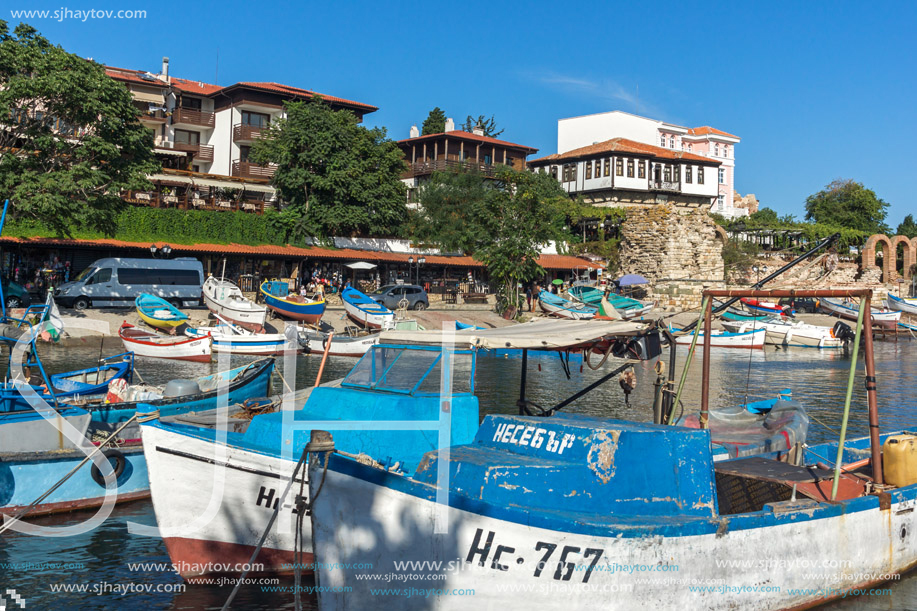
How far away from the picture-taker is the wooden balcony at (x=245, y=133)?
49062mm

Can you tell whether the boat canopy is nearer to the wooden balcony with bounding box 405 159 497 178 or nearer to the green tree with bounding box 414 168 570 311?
the green tree with bounding box 414 168 570 311

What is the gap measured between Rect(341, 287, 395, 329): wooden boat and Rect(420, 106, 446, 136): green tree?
37.1 meters

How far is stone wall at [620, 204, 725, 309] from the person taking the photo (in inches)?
1991

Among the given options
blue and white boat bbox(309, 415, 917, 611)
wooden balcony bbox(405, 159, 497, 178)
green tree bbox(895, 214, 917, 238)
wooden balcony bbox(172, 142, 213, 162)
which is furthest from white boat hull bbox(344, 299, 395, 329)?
green tree bbox(895, 214, 917, 238)

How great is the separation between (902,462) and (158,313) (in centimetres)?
2740

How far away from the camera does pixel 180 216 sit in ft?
128

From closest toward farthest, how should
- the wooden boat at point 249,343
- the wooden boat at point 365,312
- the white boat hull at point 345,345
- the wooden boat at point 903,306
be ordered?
the wooden boat at point 249,343 < the white boat hull at point 345,345 < the wooden boat at point 365,312 < the wooden boat at point 903,306

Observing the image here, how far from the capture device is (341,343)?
28359mm

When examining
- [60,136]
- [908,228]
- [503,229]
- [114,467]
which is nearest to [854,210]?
[908,228]

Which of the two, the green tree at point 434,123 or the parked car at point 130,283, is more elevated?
the green tree at point 434,123

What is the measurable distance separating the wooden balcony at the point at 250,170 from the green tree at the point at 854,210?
51407 mm

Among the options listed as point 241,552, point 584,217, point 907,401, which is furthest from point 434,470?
point 584,217

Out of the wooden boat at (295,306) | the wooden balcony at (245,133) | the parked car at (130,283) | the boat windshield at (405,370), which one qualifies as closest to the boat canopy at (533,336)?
the boat windshield at (405,370)

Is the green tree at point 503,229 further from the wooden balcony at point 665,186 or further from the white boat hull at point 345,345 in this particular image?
the wooden balcony at point 665,186
